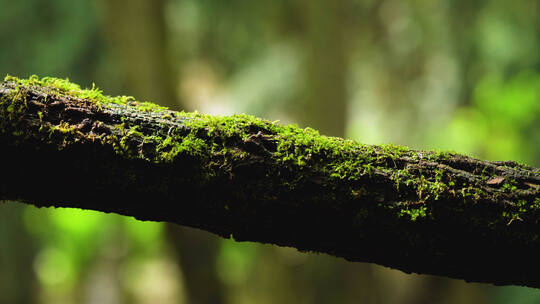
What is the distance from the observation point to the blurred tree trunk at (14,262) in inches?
413

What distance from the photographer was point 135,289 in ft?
54.7

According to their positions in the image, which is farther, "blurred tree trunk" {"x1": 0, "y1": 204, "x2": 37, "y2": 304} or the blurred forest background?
"blurred tree trunk" {"x1": 0, "y1": 204, "x2": 37, "y2": 304}

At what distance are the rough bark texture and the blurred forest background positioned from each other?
15.8ft

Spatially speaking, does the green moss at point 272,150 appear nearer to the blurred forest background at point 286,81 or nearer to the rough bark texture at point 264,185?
the rough bark texture at point 264,185

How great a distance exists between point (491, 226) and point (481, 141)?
602cm

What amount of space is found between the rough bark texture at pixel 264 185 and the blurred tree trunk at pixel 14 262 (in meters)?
9.83

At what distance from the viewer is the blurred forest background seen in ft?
22.5

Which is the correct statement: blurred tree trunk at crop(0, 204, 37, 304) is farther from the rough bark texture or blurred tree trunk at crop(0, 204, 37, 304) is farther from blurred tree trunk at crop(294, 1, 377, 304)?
the rough bark texture

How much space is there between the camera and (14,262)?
A: 10.8m

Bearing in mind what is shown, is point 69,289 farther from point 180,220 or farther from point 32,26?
point 180,220

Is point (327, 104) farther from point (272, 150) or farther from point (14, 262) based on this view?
point (14, 262)

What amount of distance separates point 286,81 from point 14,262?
6.37 m

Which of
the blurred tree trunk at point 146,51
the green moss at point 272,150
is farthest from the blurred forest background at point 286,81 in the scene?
the green moss at point 272,150

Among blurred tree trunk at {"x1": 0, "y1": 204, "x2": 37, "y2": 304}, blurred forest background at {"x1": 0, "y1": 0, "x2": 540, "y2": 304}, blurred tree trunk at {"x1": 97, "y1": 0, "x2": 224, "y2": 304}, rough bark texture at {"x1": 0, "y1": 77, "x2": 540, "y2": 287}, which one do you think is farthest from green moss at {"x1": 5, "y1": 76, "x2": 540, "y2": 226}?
blurred tree trunk at {"x1": 0, "y1": 204, "x2": 37, "y2": 304}
